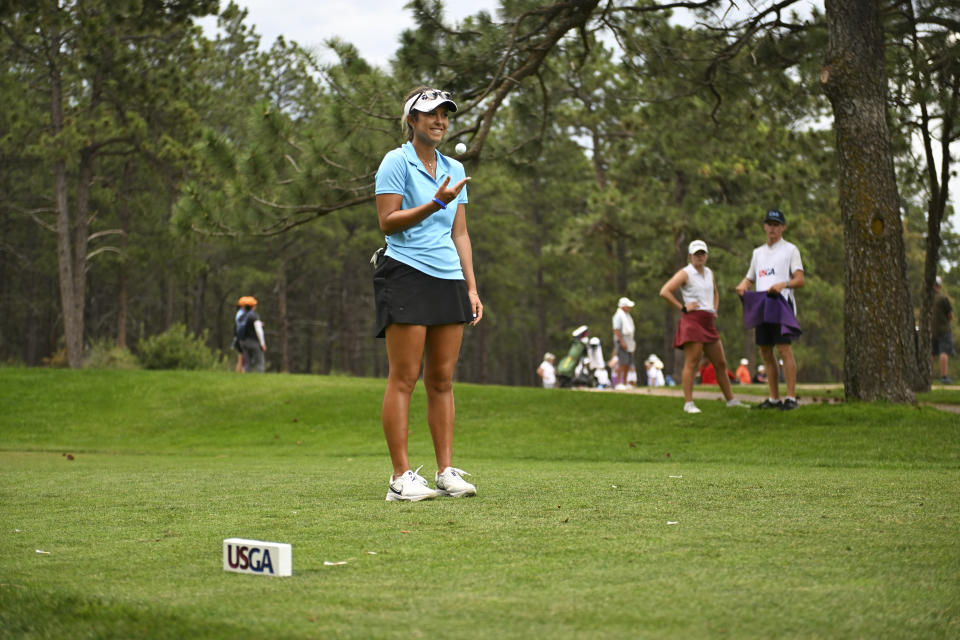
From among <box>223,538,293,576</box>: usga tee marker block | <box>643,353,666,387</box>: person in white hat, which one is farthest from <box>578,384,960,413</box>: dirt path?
<box>643,353,666,387</box>: person in white hat

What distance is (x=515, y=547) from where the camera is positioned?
144 inches

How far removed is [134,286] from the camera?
57.7 metres

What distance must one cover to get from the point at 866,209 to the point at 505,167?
19.8 ft

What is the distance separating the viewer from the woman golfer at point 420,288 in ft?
17.9

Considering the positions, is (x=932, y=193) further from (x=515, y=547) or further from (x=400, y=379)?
(x=515, y=547)

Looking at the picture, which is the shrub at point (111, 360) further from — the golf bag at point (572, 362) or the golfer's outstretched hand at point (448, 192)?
the golfer's outstretched hand at point (448, 192)

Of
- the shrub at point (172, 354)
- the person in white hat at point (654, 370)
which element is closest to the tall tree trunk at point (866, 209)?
the shrub at point (172, 354)

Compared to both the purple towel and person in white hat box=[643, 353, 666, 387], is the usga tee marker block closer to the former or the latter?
the purple towel

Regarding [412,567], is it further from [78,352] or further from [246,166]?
[78,352]

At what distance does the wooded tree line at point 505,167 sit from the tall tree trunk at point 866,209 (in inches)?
1.0

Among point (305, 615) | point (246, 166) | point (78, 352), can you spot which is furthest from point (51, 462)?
point (78, 352)

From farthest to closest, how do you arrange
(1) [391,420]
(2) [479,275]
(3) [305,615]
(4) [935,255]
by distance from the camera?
1. (2) [479,275]
2. (4) [935,255]
3. (1) [391,420]
4. (3) [305,615]

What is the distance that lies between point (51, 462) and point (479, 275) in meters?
47.8

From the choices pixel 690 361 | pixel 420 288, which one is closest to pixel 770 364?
pixel 690 361
